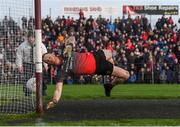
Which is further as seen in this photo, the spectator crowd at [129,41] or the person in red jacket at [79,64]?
the spectator crowd at [129,41]

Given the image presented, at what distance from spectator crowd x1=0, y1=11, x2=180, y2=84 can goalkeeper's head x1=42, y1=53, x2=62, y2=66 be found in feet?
44.8

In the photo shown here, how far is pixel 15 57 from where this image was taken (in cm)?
1573

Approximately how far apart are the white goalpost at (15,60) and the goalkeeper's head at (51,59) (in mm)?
275

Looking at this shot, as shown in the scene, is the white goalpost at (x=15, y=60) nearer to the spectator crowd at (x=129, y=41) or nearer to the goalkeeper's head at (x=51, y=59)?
the goalkeeper's head at (x=51, y=59)

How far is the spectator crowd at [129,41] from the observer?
29516 mm

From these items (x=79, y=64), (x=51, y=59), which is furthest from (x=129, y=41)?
(x=51, y=59)

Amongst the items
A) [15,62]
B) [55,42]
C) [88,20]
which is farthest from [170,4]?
[15,62]

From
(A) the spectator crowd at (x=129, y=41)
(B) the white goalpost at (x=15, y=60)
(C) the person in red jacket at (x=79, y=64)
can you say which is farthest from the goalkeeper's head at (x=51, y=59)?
(A) the spectator crowd at (x=129, y=41)

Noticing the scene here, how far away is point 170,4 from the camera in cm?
3594

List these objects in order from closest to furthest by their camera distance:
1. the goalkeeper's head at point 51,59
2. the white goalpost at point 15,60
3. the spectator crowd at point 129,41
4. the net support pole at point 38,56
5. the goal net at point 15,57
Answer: the net support pole at point 38,56, the white goalpost at point 15,60, the goal net at point 15,57, the goalkeeper's head at point 51,59, the spectator crowd at point 129,41

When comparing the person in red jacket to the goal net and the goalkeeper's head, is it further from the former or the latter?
the goal net

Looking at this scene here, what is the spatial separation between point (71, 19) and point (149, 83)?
622cm

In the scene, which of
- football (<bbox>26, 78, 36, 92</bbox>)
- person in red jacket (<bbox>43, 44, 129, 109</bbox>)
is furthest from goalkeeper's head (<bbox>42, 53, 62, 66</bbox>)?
football (<bbox>26, 78, 36, 92</bbox>)

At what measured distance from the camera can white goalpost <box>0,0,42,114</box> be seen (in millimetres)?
13219
